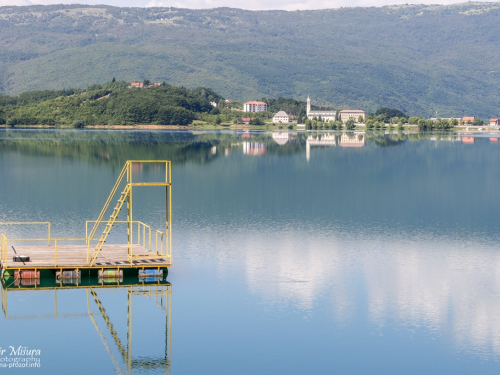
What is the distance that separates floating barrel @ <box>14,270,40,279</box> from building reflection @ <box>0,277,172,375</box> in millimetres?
126

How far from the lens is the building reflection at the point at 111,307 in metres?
15.3

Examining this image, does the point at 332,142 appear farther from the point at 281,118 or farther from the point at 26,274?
the point at 281,118

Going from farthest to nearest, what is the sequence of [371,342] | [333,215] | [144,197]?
[144,197], [333,215], [371,342]

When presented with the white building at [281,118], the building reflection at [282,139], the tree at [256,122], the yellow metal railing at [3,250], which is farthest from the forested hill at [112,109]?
the yellow metal railing at [3,250]

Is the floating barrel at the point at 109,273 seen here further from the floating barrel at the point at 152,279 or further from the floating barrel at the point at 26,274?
the floating barrel at the point at 26,274

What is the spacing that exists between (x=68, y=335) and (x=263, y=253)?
8772mm

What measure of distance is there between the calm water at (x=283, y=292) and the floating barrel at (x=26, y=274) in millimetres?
794

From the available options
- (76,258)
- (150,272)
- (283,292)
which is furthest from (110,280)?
(283,292)

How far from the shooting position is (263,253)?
24156 mm

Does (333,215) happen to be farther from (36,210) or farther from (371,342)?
(371,342)

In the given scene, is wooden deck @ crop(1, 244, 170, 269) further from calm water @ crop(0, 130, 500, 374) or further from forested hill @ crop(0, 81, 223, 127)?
forested hill @ crop(0, 81, 223, 127)

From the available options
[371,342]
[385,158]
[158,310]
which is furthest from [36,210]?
[385,158]

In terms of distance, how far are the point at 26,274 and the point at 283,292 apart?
667 cm

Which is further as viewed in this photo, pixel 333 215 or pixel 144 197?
pixel 144 197
